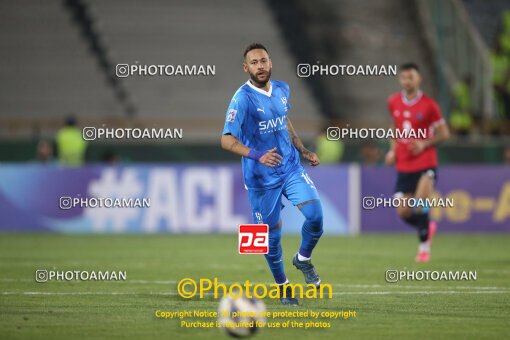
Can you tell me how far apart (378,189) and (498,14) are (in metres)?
12.7

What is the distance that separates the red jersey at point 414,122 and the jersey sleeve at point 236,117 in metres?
5.47

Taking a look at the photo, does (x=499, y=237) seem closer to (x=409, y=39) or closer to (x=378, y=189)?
(x=378, y=189)

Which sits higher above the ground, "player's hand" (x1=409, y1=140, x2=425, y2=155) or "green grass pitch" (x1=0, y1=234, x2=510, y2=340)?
"player's hand" (x1=409, y1=140, x2=425, y2=155)

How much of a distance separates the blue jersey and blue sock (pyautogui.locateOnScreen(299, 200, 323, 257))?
375 mm

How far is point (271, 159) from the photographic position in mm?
9484

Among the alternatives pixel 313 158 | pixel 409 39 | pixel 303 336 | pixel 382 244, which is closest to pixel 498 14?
pixel 409 39

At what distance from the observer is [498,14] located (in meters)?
31.7

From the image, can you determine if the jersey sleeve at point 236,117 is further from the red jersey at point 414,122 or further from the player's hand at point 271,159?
the red jersey at point 414,122

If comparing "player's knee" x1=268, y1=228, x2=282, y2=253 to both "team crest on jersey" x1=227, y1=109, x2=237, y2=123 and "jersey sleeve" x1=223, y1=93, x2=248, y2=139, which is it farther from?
"team crest on jersey" x1=227, y1=109, x2=237, y2=123

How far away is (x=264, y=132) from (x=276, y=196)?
608mm

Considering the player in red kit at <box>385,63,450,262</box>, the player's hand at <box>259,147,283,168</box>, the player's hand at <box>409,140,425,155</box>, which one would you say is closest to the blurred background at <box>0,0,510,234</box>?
the player in red kit at <box>385,63,450,262</box>

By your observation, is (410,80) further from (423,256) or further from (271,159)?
(271,159)

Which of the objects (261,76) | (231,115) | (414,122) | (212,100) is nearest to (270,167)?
(231,115)

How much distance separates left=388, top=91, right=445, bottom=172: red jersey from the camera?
1498 centimetres
